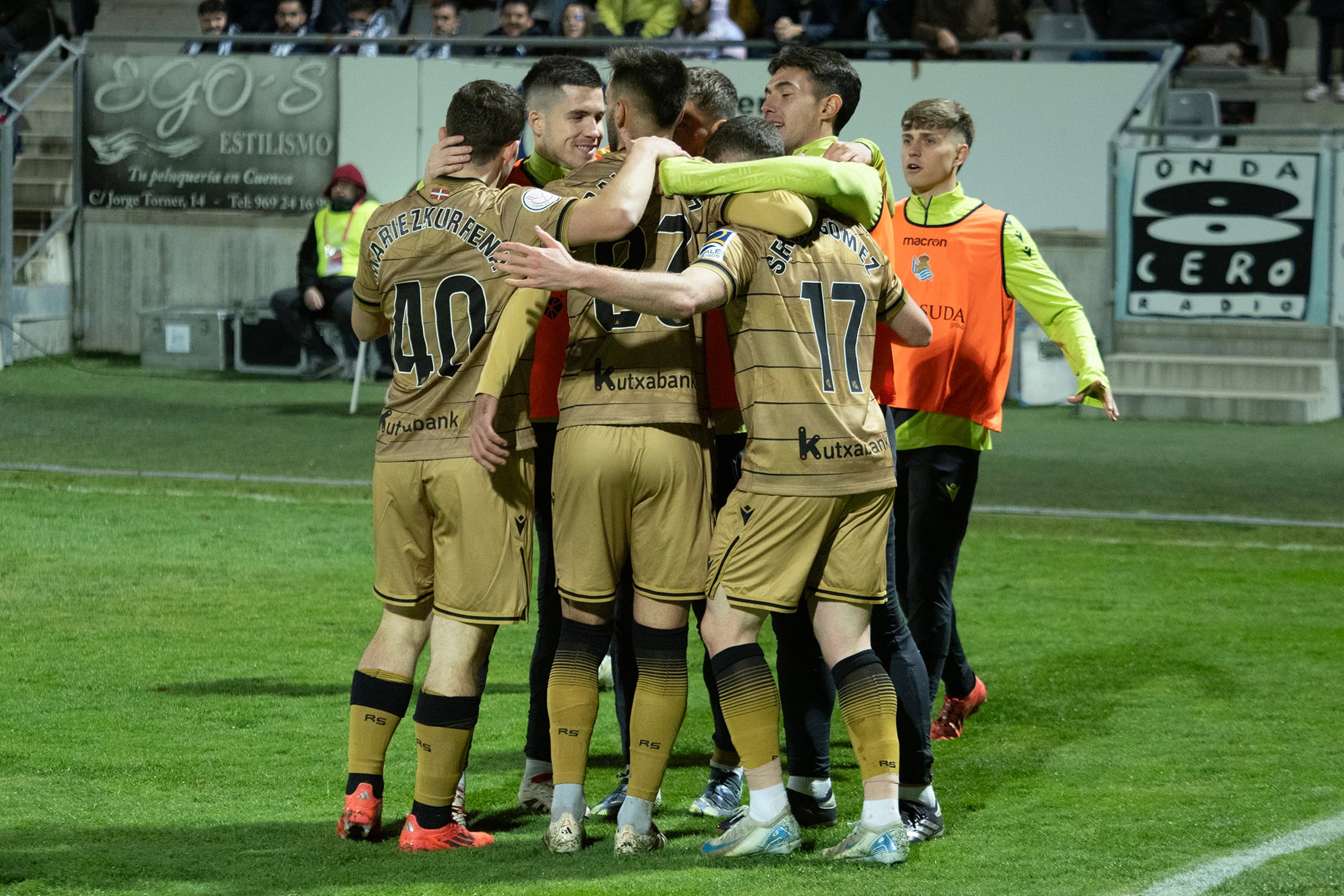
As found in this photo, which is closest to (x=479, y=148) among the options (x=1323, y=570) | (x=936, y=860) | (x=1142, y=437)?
(x=936, y=860)

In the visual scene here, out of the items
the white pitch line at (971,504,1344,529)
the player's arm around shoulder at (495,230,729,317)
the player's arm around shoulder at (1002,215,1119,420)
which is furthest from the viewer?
the white pitch line at (971,504,1344,529)

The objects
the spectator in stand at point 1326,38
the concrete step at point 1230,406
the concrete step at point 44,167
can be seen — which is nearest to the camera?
the concrete step at point 1230,406

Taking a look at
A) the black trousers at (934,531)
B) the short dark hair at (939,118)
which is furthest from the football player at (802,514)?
the short dark hair at (939,118)

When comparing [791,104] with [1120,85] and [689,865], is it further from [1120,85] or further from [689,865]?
[1120,85]

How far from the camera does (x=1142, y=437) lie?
12727mm

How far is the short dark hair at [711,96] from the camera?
4.47 meters

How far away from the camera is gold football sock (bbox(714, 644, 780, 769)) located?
3932mm

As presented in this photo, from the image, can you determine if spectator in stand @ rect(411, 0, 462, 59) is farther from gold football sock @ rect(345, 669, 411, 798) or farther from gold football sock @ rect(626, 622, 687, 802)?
gold football sock @ rect(626, 622, 687, 802)

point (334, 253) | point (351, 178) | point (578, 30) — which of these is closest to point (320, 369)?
point (334, 253)

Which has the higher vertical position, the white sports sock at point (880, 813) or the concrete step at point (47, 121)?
the concrete step at point (47, 121)

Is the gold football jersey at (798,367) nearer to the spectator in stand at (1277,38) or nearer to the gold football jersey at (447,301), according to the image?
the gold football jersey at (447,301)

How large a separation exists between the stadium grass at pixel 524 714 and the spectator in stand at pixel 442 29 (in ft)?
24.7

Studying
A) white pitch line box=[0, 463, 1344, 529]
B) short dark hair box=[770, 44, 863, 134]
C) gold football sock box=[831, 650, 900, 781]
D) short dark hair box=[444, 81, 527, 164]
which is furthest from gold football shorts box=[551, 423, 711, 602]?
white pitch line box=[0, 463, 1344, 529]

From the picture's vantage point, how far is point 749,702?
155 inches
